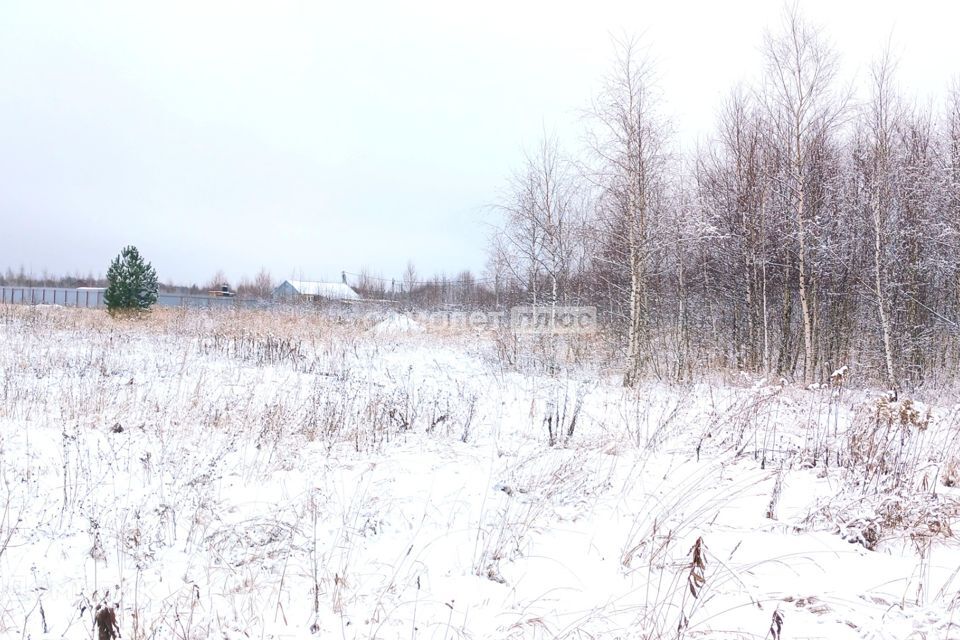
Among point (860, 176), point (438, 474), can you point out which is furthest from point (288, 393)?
point (860, 176)

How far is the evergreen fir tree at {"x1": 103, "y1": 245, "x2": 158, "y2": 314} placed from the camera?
20.3 m

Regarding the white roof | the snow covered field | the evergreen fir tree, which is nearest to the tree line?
the snow covered field

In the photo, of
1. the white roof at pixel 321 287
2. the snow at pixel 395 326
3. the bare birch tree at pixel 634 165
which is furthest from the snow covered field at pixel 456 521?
the white roof at pixel 321 287

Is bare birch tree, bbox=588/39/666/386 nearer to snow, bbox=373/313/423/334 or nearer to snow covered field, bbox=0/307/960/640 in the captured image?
snow covered field, bbox=0/307/960/640

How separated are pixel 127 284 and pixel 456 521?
2259 centimetres

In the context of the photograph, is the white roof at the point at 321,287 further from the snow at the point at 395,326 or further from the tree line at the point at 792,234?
the tree line at the point at 792,234

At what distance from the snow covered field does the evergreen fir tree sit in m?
15.9

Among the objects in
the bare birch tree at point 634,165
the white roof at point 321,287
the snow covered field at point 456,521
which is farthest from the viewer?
the white roof at point 321,287

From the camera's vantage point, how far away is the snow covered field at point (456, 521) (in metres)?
2.31

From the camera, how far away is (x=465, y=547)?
312 centimetres

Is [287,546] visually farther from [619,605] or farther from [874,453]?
[874,453]

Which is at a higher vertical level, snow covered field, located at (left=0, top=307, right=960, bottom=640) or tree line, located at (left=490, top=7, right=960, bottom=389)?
tree line, located at (left=490, top=7, right=960, bottom=389)

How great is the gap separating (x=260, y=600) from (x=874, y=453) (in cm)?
489

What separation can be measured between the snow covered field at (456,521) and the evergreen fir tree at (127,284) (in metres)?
15.9
